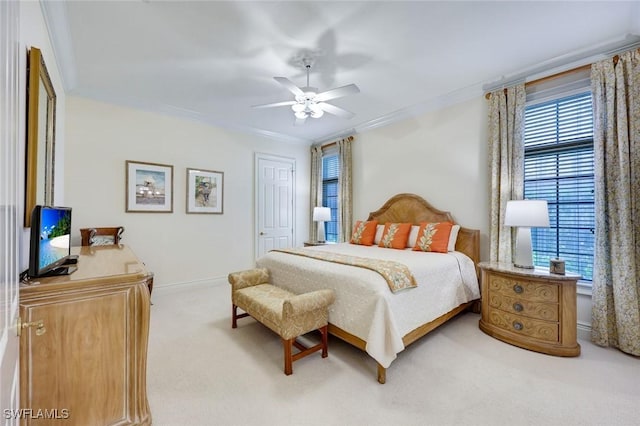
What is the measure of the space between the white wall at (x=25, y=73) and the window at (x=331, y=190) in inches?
162

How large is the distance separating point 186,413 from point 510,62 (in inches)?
168

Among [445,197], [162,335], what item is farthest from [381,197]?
[162,335]

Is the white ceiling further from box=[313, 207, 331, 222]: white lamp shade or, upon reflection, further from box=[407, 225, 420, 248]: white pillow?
box=[313, 207, 331, 222]: white lamp shade

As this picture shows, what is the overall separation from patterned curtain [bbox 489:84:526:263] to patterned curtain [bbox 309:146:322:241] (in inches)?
128

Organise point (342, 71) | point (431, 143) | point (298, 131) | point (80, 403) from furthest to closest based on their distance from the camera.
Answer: point (298, 131) < point (431, 143) < point (342, 71) < point (80, 403)

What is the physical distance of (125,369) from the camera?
1436 mm

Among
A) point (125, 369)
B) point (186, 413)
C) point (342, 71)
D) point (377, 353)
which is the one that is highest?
point (342, 71)

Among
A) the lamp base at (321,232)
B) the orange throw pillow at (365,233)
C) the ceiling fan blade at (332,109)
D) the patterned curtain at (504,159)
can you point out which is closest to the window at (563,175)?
the patterned curtain at (504,159)

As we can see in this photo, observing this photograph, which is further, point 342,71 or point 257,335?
point 342,71

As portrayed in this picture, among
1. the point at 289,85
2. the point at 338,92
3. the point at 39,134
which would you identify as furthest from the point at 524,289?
the point at 39,134

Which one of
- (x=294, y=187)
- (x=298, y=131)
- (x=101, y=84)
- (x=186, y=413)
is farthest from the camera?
(x=294, y=187)

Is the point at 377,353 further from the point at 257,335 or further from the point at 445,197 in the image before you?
the point at 445,197

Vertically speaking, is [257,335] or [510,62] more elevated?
[510,62]

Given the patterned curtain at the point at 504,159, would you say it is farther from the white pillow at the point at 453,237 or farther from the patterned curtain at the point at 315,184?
the patterned curtain at the point at 315,184
